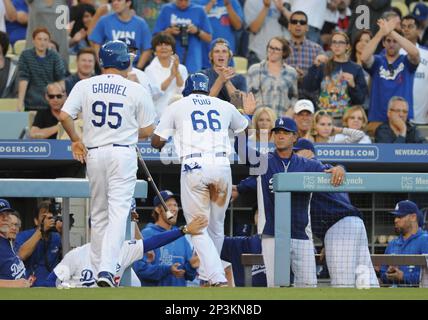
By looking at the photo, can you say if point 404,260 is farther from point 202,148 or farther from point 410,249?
point 202,148

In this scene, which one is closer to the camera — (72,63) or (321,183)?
(321,183)

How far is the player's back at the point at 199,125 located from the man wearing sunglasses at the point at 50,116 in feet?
11.5

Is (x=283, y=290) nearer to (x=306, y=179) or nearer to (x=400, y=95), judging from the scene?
(x=306, y=179)

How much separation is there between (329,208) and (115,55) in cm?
244

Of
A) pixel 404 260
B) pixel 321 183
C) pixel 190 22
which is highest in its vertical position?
pixel 190 22

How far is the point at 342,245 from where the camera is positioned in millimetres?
10562

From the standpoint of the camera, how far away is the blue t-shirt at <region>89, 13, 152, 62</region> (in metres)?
14.9

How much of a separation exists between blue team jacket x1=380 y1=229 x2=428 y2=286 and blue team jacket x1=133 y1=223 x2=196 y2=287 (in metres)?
1.79

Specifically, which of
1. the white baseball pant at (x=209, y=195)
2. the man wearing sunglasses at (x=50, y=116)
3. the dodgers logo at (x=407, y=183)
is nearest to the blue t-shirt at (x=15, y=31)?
the man wearing sunglasses at (x=50, y=116)

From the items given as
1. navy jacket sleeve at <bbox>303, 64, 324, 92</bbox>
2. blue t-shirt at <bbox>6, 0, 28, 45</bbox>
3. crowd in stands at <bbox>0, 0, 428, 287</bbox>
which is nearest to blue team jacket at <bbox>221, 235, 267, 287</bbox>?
crowd in stands at <bbox>0, 0, 428, 287</bbox>

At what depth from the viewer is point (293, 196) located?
10438 mm

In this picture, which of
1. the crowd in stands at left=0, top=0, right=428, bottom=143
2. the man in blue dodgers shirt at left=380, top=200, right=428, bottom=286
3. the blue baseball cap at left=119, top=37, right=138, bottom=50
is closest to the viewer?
the man in blue dodgers shirt at left=380, top=200, right=428, bottom=286

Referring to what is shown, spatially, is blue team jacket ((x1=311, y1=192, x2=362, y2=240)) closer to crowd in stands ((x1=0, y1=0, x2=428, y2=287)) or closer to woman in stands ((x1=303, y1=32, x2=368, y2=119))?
crowd in stands ((x1=0, y1=0, x2=428, y2=287))

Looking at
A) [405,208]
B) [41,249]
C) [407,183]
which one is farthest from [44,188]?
[405,208]
